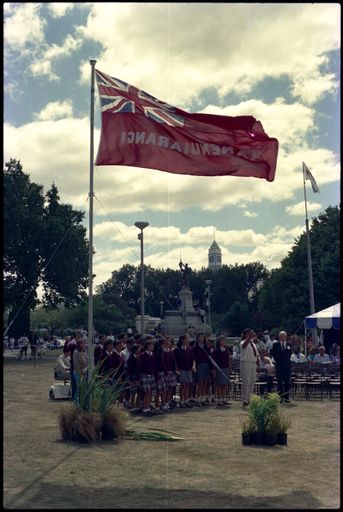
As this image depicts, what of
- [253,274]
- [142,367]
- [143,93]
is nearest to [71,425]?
[142,367]

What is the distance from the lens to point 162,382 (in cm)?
1590

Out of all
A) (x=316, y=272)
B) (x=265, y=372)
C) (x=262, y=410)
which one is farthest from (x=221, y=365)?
(x=316, y=272)

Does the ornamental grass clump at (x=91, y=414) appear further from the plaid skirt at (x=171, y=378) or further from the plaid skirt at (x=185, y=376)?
the plaid skirt at (x=185, y=376)

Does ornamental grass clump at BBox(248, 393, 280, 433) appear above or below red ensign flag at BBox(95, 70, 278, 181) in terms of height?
below

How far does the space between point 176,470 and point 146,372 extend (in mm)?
5806

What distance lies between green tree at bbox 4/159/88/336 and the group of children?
33070 millimetres

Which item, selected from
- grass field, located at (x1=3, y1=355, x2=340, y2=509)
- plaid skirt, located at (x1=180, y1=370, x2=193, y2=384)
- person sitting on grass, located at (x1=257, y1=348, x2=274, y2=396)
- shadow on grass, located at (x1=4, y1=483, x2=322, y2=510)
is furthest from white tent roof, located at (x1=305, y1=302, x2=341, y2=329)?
shadow on grass, located at (x1=4, y1=483, x2=322, y2=510)

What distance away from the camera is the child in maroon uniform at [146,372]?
15227mm

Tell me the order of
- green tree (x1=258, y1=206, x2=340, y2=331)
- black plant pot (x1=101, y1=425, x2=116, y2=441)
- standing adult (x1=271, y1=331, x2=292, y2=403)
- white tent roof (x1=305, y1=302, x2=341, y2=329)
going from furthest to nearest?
green tree (x1=258, y1=206, x2=340, y2=331) → white tent roof (x1=305, y1=302, x2=341, y2=329) → standing adult (x1=271, y1=331, x2=292, y2=403) → black plant pot (x1=101, y1=425, x2=116, y2=441)

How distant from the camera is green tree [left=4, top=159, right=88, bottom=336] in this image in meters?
50.4

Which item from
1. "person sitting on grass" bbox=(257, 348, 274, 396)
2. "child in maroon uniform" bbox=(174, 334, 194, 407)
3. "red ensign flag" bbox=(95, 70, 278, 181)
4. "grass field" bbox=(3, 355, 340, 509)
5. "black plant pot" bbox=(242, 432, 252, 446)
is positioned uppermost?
"red ensign flag" bbox=(95, 70, 278, 181)

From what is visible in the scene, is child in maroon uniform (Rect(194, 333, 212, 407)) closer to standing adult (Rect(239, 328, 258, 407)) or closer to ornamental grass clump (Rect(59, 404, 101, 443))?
standing adult (Rect(239, 328, 258, 407))

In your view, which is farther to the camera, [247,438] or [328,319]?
[328,319]

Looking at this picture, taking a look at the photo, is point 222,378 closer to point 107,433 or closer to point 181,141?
point 107,433
